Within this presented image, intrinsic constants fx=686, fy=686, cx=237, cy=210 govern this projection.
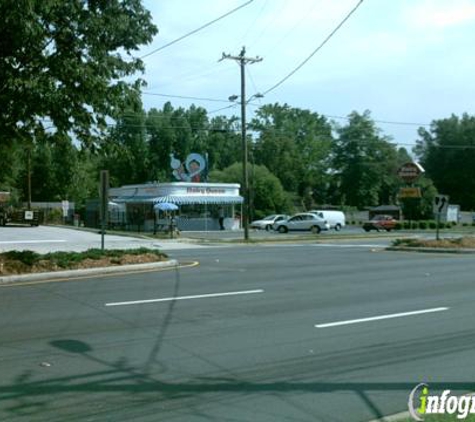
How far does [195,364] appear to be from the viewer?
24.8ft

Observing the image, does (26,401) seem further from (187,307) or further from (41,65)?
(41,65)

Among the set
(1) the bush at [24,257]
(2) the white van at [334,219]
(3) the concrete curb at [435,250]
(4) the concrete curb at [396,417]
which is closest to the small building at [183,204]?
(2) the white van at [334,219]

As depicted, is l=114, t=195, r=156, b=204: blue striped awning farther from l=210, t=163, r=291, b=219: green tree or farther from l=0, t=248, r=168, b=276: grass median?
l=0, t=248, r=168, b=276: grass median

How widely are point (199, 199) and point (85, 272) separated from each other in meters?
39.2

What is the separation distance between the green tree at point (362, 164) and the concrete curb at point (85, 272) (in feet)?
303

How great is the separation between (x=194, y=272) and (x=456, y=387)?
11533 mm

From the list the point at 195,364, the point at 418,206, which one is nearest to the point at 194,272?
the point at 195,364

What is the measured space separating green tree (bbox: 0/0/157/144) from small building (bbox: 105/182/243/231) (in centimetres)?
3584

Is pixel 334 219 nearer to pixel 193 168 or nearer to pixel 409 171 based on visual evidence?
pixel 193 168

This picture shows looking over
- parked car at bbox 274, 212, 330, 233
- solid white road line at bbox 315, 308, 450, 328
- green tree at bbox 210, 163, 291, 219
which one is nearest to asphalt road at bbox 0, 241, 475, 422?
solid white road line at bbox 315, 308, 450, 328

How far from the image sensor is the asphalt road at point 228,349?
20.2 feet

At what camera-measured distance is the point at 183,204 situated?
5600cm

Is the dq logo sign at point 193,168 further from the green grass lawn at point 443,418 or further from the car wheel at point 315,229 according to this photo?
the green grass lawn at point 443,418

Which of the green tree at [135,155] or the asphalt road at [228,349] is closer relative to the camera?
the asphalt road at [228,349]
